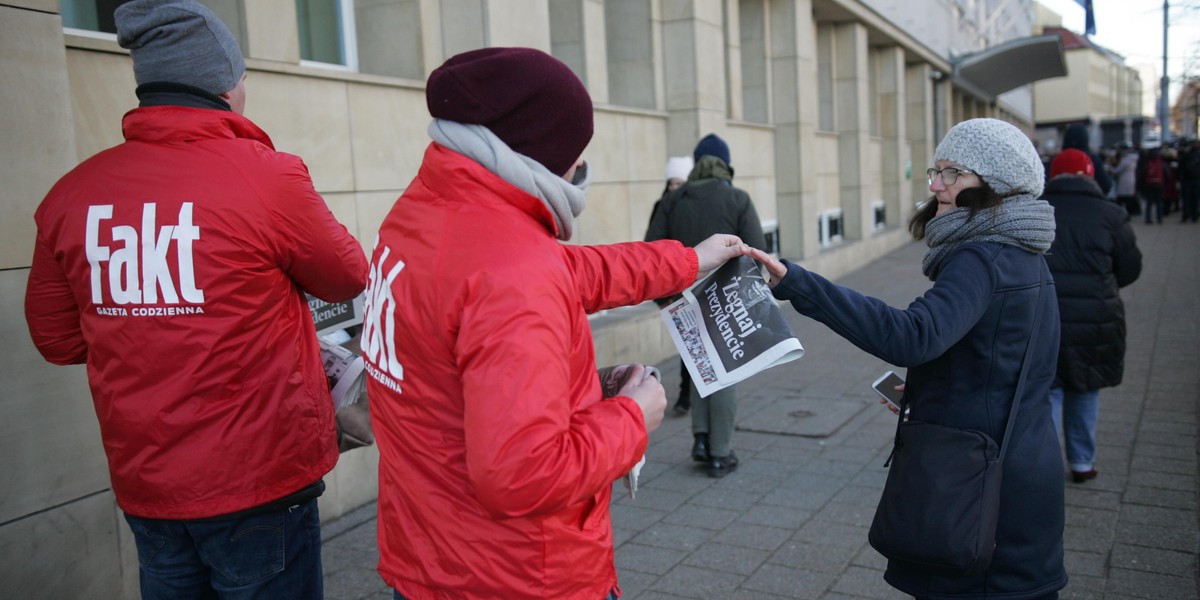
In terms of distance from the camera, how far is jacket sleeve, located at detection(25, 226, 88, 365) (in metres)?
2.51

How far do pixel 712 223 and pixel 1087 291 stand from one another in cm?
212

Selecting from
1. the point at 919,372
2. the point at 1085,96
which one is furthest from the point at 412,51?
the point at 1085,96

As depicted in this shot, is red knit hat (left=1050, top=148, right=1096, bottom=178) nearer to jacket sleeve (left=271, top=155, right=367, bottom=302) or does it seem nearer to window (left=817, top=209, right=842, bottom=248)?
jacket sleeve (left=271, top=155, right=367, bottom=302)

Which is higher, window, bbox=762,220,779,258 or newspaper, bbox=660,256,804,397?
newspaper, bbox=660,256,804,397

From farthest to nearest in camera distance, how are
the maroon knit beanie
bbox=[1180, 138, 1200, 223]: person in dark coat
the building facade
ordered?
the building facade < bbox=[1180, 138, 1200, 223]: person in dark coat < the maroon knit beanie

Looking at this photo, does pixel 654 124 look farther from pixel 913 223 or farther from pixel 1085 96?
pixel 1085 96

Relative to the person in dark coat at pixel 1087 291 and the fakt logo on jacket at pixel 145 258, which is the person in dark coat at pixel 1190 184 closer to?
the person in dark coat at pixel 1087 291

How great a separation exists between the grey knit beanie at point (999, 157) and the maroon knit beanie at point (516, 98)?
137 cm

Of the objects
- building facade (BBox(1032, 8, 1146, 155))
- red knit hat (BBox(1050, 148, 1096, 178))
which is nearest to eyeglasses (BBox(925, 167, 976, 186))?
red knit hat (BBox(1050, 148, 1096, 178))

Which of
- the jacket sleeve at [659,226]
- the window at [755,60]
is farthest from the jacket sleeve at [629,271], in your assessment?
the window at [755,60]

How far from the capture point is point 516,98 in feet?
5.81

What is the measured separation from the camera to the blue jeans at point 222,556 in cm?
242

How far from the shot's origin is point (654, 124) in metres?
9.83

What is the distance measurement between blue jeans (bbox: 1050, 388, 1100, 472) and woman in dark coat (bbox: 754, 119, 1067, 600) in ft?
9.63
